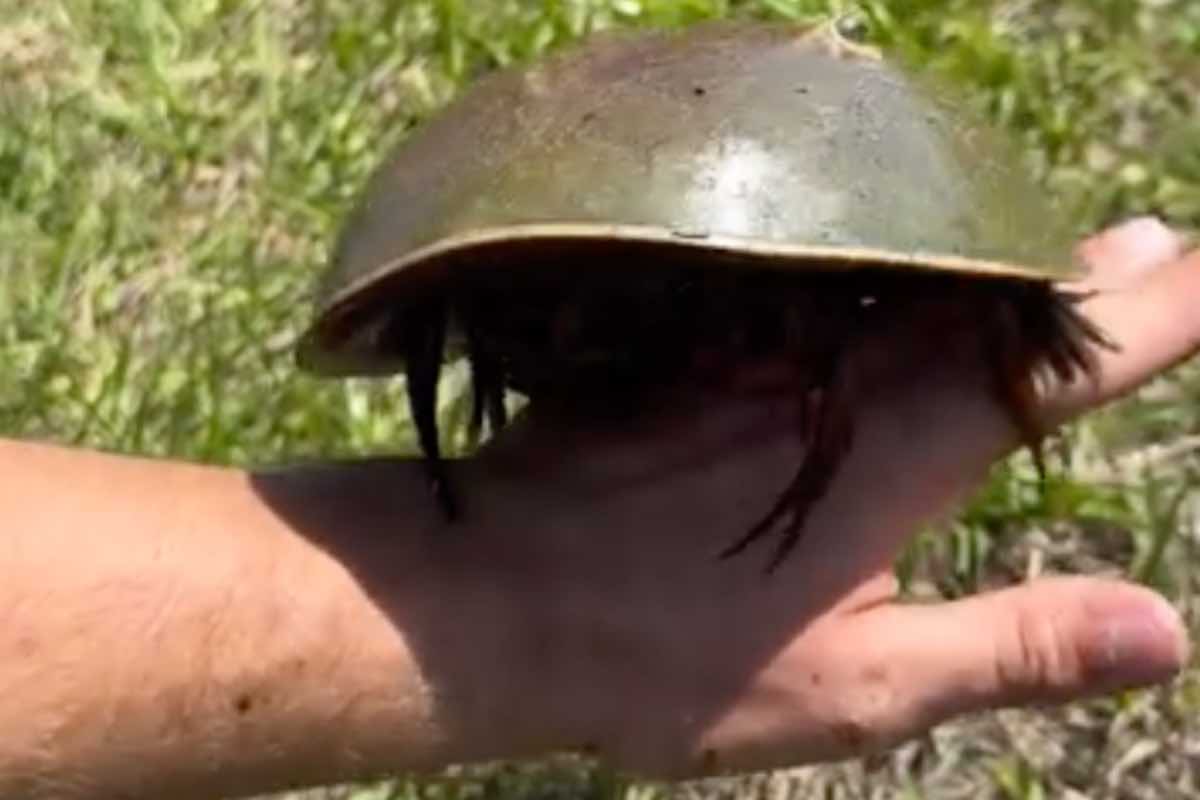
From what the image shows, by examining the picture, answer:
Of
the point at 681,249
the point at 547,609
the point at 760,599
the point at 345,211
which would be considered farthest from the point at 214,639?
the point at 345,211

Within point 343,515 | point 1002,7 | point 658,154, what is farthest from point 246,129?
point 658,154

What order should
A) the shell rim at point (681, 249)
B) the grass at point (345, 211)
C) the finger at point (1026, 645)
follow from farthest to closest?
the grass at point (345, 211)
the finger at point (1026, 645)
the shell rim at point (681, 249)

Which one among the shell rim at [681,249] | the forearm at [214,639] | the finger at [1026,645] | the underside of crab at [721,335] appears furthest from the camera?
the forearm at [214,639]

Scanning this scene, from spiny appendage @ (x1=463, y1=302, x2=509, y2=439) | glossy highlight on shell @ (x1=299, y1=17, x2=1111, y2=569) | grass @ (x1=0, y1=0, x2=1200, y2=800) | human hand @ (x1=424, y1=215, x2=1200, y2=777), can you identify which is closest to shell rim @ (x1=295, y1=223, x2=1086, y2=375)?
glossy highlight on shell @ (x1=299, y1=17, x2=1111, y2=569)

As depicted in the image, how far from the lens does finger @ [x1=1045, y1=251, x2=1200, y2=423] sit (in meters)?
1.97

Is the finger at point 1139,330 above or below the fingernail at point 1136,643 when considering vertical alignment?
above

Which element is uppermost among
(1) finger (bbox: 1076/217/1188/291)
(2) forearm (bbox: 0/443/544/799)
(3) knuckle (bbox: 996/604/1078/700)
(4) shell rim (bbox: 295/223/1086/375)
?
(4) shell rim (bbox: 295/223/1086/375)

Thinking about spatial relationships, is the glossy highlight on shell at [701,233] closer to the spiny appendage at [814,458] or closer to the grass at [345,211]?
the spiny appendage at [814,458]

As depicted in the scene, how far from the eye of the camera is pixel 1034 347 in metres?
1.87

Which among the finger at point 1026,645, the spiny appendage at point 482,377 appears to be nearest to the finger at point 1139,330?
the finger at point 1026,645

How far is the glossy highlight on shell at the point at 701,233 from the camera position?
1.63 meters

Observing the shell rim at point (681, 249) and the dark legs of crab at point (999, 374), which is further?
the dark legs of crab at point (999, 374)

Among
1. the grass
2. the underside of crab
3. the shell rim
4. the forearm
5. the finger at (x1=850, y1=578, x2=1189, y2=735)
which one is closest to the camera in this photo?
the shell rim

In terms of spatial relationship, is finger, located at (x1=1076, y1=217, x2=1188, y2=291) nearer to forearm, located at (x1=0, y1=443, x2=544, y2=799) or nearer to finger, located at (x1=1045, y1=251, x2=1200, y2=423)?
finger, located at (x1=1045, y1=251, x2=1200, y2=423)
